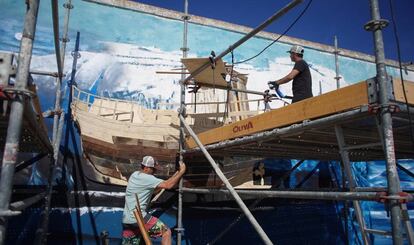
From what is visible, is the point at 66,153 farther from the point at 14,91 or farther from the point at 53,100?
the point at 14,91

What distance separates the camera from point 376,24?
8.82 ft

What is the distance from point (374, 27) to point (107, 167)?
5.84 meters

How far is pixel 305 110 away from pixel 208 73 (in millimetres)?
2988

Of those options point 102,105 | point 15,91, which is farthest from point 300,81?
point 102,105

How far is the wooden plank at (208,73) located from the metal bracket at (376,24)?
2.92 meters

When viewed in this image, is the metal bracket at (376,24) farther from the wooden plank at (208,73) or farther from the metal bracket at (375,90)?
the wooden plank at (208,73)

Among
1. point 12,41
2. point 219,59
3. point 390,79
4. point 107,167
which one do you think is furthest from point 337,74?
point 12,41

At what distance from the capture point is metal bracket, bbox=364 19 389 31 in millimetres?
2668

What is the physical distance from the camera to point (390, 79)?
2590 mm

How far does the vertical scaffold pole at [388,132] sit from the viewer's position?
2396mm

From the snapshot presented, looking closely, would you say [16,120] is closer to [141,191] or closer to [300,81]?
[141,191]

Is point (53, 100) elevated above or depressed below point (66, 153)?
above

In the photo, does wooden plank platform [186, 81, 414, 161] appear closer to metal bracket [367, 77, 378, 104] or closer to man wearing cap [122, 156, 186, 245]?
metal bracket [367, 77, 378, 104]

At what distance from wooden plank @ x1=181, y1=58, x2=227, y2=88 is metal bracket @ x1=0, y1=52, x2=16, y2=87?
10.3 ft
